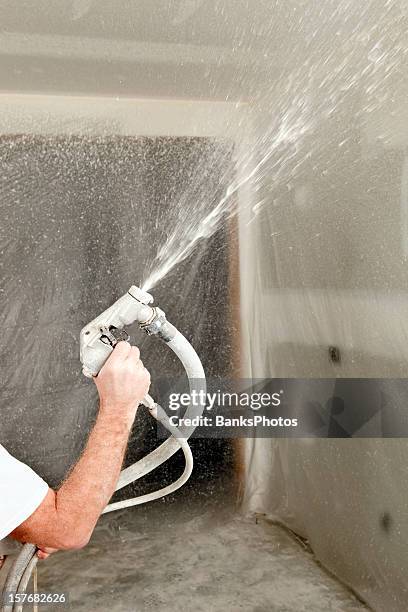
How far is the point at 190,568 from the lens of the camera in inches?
46.1

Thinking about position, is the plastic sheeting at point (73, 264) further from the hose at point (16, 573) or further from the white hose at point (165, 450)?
the hose at point (16, 573)

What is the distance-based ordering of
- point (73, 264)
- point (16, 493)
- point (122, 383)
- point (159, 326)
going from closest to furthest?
point (16, 493) → point (122, 383) → point (159, 326) → point (73, 264)

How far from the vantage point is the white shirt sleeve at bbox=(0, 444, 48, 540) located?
0.69m

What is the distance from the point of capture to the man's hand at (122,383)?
2.60 feet

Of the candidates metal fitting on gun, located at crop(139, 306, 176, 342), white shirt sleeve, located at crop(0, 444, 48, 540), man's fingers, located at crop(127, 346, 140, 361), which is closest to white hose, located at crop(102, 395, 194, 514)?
metal fitting on gun, located at crop(139, 306, 176, 342)

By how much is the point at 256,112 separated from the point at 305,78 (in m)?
0.10

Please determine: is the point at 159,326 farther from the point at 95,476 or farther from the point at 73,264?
the point at 95,476

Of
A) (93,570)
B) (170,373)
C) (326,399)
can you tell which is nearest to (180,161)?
(170,373)

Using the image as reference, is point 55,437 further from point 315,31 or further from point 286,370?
point 315,31

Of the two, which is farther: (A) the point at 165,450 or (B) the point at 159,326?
(A) the point at 165,450

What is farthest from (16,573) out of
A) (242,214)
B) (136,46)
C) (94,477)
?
(136,46)

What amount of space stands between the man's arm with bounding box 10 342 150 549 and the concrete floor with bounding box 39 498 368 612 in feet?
1.41

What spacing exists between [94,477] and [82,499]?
27 mm

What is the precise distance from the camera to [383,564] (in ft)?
3.55
